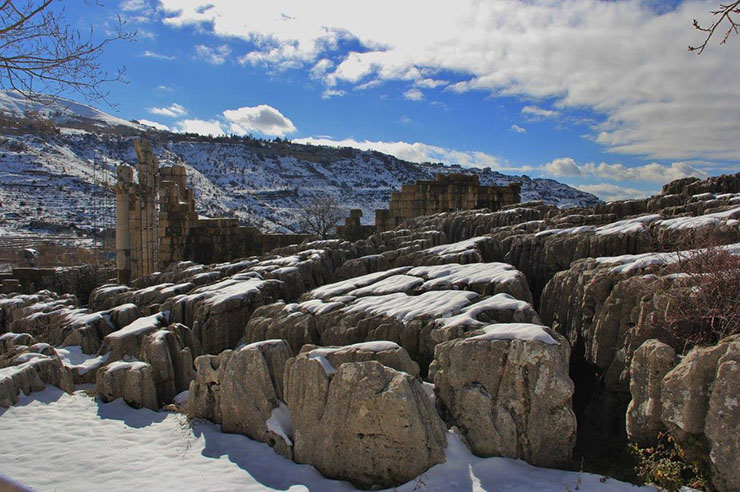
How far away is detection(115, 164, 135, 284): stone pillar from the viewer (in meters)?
20.9

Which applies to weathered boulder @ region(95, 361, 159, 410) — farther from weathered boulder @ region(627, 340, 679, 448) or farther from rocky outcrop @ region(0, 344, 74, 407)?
weathered boulder @ region(627, 340, 679, 448)

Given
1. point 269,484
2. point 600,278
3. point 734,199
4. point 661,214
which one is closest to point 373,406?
point 269,484

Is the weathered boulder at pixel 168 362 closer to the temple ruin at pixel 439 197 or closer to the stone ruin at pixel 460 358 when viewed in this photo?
the stone ruin at pixel 460 358

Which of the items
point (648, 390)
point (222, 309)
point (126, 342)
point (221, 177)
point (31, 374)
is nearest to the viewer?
point (648, 390)

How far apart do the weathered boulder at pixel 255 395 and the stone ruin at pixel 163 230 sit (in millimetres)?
14361

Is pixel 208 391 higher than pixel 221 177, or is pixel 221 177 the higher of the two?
pixel 221 177

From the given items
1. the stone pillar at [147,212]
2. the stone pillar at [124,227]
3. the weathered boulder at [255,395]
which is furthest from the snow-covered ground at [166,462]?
the stone pillar at [124,227]

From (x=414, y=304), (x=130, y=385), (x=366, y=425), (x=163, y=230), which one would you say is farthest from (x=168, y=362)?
(x=163, y=230)

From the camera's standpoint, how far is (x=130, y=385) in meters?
7.98

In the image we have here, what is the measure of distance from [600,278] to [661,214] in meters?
3.07

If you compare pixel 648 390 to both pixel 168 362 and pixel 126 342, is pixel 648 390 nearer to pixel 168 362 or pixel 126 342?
pixel 168 362

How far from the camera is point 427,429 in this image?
5.41m

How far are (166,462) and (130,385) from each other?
2377 millimetres

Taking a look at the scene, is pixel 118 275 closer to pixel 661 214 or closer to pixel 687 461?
pixel 661 214
